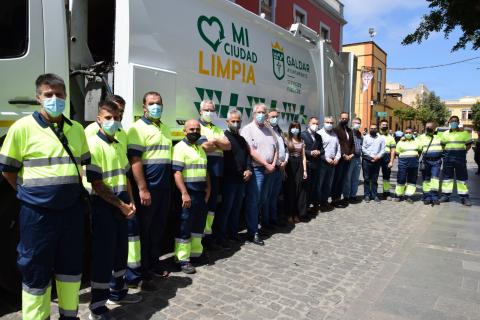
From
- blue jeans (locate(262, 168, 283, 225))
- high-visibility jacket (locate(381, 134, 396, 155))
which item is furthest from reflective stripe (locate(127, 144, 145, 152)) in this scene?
high-visibility jacket (locate(381, 134, 396, 155))

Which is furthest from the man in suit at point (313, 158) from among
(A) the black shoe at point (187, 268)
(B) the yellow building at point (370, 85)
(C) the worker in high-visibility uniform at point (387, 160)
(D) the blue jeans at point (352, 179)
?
(B) the yellow building at point (370, 85)

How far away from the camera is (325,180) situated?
797 centimetres

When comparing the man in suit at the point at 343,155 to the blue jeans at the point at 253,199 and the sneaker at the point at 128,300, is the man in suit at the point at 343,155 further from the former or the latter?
the sneaker at the point at 128,300

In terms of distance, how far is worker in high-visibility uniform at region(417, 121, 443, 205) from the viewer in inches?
356

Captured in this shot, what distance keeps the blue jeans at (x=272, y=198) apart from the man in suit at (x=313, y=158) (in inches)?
45.4

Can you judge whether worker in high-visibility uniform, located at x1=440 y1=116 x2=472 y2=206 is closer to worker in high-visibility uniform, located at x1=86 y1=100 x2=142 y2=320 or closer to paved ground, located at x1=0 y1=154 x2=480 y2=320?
paved ground, located at x1=0 y1=154 x2=480 y2=320

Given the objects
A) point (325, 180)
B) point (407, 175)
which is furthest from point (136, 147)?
point (407, 175)

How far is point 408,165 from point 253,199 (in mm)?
5102

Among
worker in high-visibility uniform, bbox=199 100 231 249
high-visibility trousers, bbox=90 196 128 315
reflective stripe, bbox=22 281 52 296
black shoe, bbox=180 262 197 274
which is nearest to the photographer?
reflective stripe, bbox=22 281 52 296

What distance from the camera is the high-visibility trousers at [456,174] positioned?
9.02 m

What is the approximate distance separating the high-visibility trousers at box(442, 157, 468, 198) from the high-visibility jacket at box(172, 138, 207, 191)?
23.0 ft

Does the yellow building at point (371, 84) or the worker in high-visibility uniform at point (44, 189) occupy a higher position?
the yellow building at point (371, 84)

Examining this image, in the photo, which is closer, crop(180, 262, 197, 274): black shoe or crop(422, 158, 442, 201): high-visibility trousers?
crop(180, 262, 197, 274): black shoe

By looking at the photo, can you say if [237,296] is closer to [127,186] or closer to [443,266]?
[127,186]
